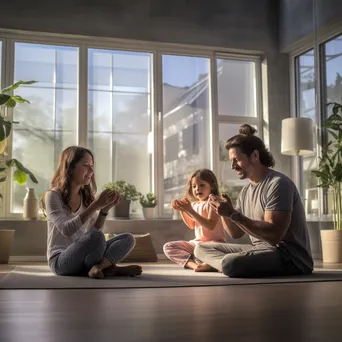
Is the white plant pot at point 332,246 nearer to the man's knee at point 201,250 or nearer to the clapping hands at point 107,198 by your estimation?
the man's knee at point 201,250

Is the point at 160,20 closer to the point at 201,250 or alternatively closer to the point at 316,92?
the point at 316,92

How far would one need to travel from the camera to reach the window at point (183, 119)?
5836mm

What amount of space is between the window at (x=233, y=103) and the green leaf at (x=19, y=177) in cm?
210

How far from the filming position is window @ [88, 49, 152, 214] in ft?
18.7

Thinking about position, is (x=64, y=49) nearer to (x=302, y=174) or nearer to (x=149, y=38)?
(x=149, y=38)

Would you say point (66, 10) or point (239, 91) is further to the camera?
point (239, 91)

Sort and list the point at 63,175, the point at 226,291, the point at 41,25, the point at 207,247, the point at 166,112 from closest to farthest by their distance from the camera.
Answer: the point at 226,291 → the point at 63,175 → the point at 207,247 → the point at 41,25 → the point at 166,112

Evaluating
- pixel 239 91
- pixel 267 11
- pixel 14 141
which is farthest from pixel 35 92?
pixel 267 11

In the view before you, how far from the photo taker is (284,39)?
6062 mm

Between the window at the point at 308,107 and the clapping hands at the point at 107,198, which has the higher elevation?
the window at the point at 308,107

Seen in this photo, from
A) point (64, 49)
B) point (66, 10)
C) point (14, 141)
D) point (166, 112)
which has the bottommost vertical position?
point (14, 141)

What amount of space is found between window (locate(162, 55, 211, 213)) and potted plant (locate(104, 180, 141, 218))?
460 millimetres

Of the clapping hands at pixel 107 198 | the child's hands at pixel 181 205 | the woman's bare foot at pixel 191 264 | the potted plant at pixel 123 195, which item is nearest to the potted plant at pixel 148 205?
the potted plant at pixel 123 195

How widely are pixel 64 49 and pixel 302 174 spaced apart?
9.35 feet
